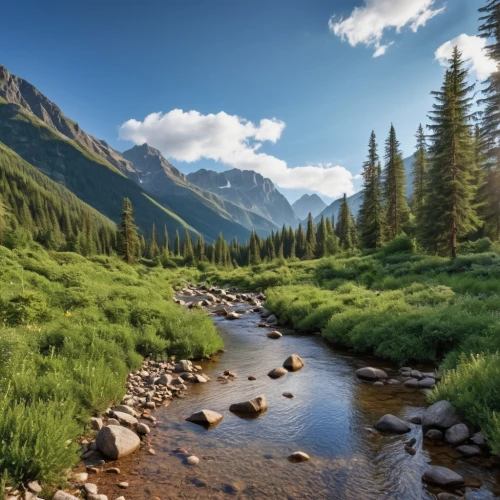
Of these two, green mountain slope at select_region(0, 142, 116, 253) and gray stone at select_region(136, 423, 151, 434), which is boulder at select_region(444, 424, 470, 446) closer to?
gray stone at select_region(136, 423, 151, 434)

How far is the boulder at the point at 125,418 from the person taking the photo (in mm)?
8586

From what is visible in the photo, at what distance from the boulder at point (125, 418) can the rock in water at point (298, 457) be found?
3892 millimetres

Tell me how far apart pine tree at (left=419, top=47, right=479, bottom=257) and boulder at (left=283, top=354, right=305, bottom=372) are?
20.4m

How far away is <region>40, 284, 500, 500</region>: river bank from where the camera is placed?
637cm

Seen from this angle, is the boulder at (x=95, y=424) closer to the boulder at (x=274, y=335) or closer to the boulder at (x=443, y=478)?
the boulder at (x=443, y=478)

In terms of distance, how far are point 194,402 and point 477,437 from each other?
7.02 meters

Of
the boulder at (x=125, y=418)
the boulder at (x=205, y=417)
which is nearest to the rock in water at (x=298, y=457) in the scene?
the boulder at (x=205, y=417)

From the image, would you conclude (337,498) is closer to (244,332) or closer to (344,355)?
(344,355)

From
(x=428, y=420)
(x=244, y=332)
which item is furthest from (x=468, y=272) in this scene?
(x=428, y=420)

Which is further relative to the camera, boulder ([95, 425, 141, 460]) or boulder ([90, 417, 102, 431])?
boulder ([90, 417, 102, 431])

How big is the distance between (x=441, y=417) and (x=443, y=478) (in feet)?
6.54

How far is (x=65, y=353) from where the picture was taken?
410 inches

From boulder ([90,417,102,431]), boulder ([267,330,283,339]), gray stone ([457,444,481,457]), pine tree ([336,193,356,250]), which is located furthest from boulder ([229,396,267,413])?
pine tree ([336,193,356,250])

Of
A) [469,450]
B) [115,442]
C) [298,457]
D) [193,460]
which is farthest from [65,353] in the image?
[469,450]
